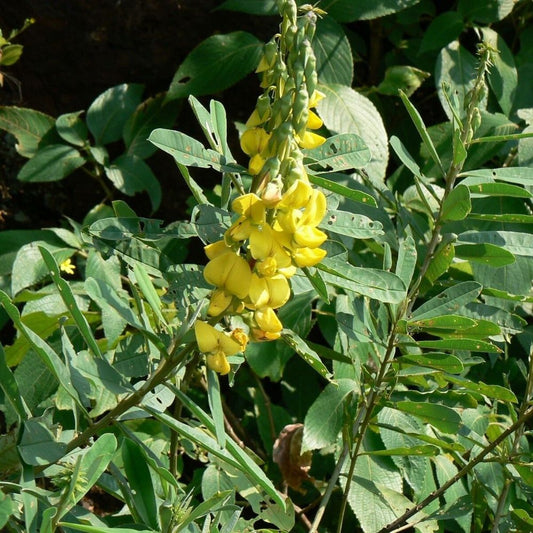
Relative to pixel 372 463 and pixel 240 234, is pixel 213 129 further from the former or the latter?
pixel 372 463

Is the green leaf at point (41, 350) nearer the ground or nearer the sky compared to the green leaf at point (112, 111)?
nearer the sky

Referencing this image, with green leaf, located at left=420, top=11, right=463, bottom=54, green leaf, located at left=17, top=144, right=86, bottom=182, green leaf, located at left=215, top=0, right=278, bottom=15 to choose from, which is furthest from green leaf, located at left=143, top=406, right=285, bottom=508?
green leaf, located at left=420, top=11, right=463, bottom=54

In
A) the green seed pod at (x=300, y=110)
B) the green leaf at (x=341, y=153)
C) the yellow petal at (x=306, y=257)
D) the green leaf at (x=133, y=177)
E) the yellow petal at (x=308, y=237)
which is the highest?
the green seed pod at (x=300, y=110)

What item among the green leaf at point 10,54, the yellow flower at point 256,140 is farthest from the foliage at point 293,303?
the green leaf at point 10,54

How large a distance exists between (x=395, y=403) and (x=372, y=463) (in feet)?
0.97

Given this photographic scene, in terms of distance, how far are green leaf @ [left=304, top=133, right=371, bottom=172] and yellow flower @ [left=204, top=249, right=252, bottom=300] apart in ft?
0.77

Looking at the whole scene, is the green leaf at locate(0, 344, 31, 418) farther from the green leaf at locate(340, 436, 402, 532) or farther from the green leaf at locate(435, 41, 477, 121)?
the green leaf at locate(435, 41, 477, 121)

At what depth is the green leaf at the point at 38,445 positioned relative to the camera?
3.11 ft

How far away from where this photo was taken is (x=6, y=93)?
2.20 m

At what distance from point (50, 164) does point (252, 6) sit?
2.05 feet

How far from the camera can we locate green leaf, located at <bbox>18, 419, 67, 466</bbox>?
3.11 ft

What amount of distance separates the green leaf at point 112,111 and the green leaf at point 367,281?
3.98ft

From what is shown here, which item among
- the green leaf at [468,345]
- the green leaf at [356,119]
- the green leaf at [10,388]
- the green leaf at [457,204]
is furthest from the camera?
the green leaf at [356,119]

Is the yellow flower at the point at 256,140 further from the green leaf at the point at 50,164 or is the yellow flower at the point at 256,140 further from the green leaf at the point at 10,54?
the green leaf at the point at 10,54
